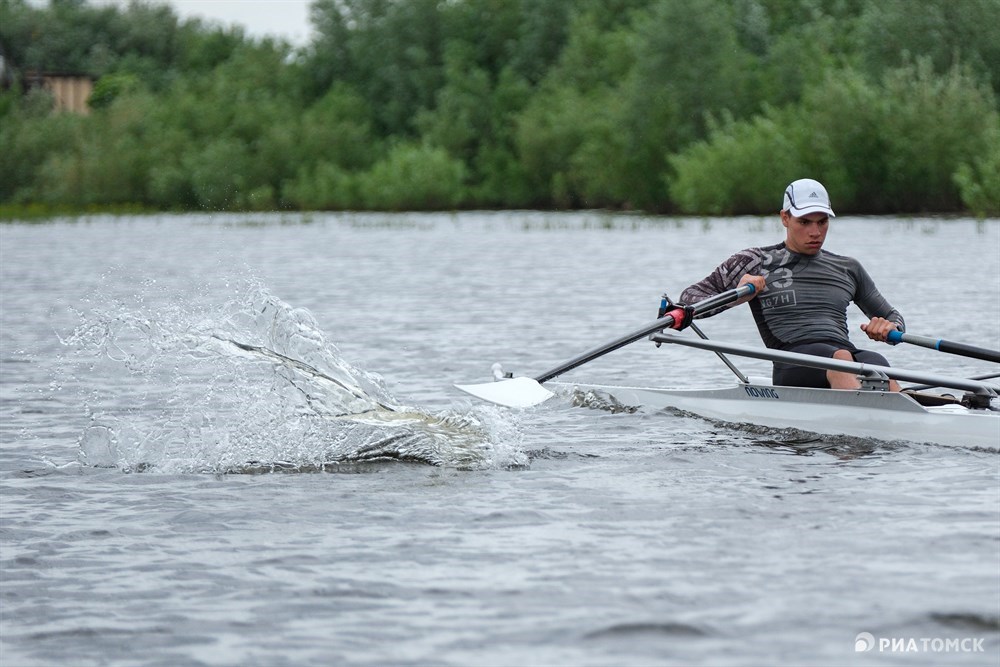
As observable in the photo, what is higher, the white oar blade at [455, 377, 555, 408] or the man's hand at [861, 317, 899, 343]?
the man's hand at [861, 317, 899, 343]

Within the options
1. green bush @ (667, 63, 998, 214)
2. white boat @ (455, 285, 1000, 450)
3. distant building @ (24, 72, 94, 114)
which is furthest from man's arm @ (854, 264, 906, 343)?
distant building @ (24, 72, 94, 114)

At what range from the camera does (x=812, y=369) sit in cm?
1068

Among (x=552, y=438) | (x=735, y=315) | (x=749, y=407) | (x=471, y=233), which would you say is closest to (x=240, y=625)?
(x=552, y=438)

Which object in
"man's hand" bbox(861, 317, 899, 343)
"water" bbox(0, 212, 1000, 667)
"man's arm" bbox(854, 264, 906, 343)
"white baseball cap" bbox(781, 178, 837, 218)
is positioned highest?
"white baseball cap" bbox(781, 178, 837, 218)

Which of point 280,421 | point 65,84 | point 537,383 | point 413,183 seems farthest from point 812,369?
point 65,84

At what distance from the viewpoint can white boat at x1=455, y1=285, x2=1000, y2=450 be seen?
951 cm

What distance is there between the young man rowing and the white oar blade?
64.5 inches

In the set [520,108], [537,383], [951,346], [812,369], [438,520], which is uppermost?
[520,108]

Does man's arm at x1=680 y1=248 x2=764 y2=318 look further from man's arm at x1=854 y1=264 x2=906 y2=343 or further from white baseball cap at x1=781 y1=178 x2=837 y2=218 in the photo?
man's arm at x1=854 y1=264 x2=906 y2=343

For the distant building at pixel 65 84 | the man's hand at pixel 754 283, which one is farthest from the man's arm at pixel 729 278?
the distant building at pixel 65 84

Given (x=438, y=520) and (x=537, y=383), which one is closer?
(x=438, y=520)

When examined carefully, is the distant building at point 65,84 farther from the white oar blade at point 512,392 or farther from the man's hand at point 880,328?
the man's hand at point 880,328

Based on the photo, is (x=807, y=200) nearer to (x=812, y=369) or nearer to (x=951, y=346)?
(x=812, y=369)

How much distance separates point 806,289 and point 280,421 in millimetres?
3567
